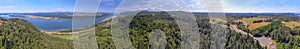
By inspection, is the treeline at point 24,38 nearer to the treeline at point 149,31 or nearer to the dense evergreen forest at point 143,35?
the dense evergreen forest at point 143,35

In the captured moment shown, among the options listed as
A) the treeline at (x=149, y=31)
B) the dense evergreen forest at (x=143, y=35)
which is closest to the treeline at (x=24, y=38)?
the dense evergreen forest at (x=143, y=35)

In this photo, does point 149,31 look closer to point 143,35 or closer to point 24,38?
point 143,35

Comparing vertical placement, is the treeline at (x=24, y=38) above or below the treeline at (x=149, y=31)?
below

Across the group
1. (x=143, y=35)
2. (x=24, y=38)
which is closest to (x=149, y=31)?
(x=143, y=35)

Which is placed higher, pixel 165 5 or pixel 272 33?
pixel 165 5

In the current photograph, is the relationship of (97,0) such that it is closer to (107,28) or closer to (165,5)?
(165,5)

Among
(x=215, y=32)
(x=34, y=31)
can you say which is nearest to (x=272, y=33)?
(x=215, y=32)

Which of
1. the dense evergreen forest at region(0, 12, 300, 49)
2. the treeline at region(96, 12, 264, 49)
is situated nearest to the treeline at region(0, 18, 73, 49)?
the dense evergreen forest at region(0, 12, 300, 49)
